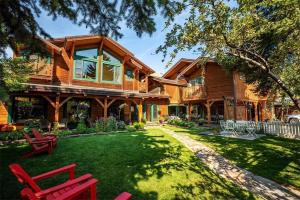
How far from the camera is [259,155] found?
7.70 meters

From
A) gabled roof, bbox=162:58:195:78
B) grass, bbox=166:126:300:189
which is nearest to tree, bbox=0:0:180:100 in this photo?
grass, bbox=166:126:300:189

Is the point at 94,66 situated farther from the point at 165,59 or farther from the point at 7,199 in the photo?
the point at 7,199

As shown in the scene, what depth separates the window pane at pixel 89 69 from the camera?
16.6m

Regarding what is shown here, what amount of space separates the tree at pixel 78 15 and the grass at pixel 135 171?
348 centimetres

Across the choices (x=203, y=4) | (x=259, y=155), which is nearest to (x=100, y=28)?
(x=203, y=4)

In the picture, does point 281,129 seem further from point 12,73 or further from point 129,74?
point 12,73

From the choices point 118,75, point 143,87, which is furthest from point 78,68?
point 143,87

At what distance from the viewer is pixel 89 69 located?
16.9m

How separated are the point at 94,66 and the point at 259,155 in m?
14.8

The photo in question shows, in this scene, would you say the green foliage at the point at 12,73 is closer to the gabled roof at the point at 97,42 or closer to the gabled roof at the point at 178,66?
the gabled roof at the point at 97,42

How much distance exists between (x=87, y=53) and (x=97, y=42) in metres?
1.47

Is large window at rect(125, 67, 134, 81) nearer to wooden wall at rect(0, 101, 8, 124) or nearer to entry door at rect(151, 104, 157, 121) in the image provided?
entry door at rect(151, 104, 157, 121)

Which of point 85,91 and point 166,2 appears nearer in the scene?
point 166,2

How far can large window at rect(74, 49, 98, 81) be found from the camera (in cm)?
1627
